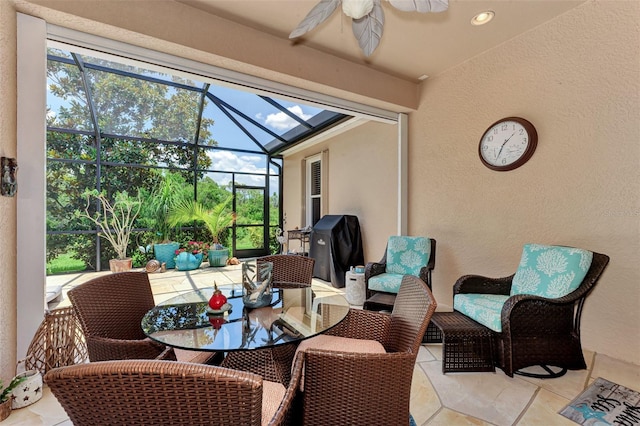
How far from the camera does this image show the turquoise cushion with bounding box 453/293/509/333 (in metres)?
2.28

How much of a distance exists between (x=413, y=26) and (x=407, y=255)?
2550mm

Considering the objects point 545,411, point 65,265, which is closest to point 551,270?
point 545,411

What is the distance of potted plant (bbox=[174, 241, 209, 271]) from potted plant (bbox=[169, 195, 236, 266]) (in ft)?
0.90

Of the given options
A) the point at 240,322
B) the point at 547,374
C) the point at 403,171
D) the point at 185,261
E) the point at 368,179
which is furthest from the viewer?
the point at 185,261

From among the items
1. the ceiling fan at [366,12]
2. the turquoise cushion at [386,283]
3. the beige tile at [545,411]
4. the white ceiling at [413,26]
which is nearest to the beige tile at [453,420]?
the beige tile at [545,411]

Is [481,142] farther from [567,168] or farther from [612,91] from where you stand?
[612,91]

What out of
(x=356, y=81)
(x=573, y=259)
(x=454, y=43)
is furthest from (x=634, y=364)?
(x=356, y=81)

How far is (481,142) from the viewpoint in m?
3.45

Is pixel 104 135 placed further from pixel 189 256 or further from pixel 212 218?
pixel 189 256

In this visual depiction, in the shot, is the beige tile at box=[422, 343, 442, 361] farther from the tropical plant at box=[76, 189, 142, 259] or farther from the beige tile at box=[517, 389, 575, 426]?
the tropical plant at box=[76, 189, 142, 259]

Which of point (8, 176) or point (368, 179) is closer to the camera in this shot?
point (8, 176)

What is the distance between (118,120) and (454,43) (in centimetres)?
630

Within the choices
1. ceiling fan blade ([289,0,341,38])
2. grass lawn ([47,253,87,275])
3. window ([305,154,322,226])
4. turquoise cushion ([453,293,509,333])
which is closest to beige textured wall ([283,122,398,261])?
window ([305,154,322,226])

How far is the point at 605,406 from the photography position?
74.2 inches
